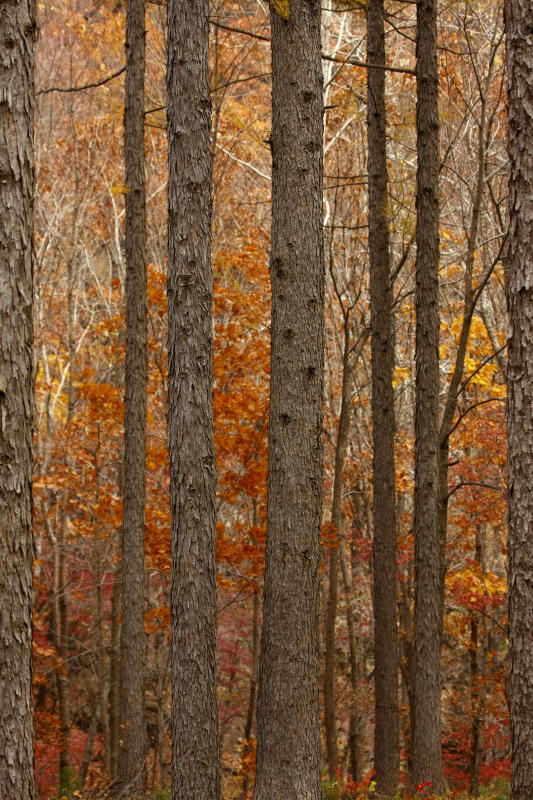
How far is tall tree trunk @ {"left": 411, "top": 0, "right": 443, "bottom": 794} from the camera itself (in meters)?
8.09

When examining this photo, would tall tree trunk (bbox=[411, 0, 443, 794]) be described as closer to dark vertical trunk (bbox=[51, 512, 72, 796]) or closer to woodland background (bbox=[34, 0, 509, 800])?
woodland background (bbox=[34, 0, 509, 800])

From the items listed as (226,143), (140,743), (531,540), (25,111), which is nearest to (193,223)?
(25,111)

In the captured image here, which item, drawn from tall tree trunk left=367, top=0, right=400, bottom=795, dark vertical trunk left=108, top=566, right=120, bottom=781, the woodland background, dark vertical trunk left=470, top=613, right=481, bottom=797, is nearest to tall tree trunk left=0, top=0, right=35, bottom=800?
tall tree trunk left=367, top=0, right=400, bottom=795

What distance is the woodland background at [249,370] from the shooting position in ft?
39.4

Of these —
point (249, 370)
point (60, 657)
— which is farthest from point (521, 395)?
point (60, 657)

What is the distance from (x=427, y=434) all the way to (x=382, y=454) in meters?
0.81

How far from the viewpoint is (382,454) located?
8938 millimetres

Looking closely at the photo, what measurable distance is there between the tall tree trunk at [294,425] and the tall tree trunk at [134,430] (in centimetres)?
382

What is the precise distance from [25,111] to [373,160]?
247 inches

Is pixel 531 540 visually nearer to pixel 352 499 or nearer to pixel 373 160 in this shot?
pixel 373 160

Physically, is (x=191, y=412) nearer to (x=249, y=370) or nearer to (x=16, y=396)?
(x=16, y=396)

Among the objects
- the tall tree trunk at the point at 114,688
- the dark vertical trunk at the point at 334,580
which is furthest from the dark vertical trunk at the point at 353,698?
the tall tree trunk at the point at 114,688

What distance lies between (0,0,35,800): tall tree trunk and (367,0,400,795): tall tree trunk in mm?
5822

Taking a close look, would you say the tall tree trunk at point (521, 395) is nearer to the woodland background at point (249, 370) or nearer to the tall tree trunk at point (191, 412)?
the tall tree trunk at point (191, 412)
